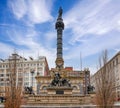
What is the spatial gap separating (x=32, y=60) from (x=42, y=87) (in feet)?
106

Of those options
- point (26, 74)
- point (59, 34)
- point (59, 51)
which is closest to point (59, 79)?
point (59, 51)

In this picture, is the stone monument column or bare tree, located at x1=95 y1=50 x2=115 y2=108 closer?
bare tree, located at x1=95 y1=50 x2=115 y2=108

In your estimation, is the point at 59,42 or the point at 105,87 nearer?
the point at 105,87

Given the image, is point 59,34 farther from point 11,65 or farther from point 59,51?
point 11,65

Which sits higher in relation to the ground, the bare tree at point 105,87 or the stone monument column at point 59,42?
the stone monument column at point 59,42

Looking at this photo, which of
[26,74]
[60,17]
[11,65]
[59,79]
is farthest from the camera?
[26,74]

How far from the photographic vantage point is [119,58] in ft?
272

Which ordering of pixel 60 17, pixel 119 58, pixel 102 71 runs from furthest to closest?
pixel 119 58, pixel 60 17, pixel 102 71

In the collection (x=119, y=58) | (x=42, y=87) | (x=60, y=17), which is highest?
(x=60, y=17)

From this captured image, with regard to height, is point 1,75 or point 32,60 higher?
point 32,60

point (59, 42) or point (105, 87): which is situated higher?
point (59, 42)

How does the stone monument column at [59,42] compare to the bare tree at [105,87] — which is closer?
the bare tree at [105,87]

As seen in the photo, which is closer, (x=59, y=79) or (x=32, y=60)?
(x=59, y=79)

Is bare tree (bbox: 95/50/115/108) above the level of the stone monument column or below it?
below
